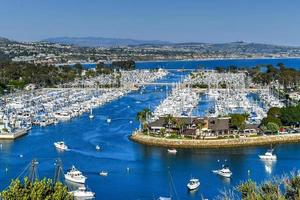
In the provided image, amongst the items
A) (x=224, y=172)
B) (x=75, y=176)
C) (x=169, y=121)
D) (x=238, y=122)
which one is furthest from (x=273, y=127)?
(x=75, y=176)

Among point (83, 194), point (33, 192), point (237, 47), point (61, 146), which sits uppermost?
point (33, 192)

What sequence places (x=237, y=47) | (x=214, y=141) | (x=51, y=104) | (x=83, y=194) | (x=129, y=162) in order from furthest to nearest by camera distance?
(x=237, y=47) → (x=51, y=104) → (x=214, y=141) → (x=129, y=162) → (x=83, y=194)

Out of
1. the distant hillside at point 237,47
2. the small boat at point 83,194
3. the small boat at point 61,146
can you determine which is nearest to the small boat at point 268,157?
the small boat at point 83,194

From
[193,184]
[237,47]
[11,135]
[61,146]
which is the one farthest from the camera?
[237,47]

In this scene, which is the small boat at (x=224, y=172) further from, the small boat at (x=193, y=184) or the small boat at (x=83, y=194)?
the small boat at (x=83, y=194)

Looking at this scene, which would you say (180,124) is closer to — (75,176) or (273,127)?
(273,127)

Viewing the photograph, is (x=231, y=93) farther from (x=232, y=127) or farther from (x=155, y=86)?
(x=232, y=127)

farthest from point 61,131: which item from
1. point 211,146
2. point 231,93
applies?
point 231,93
